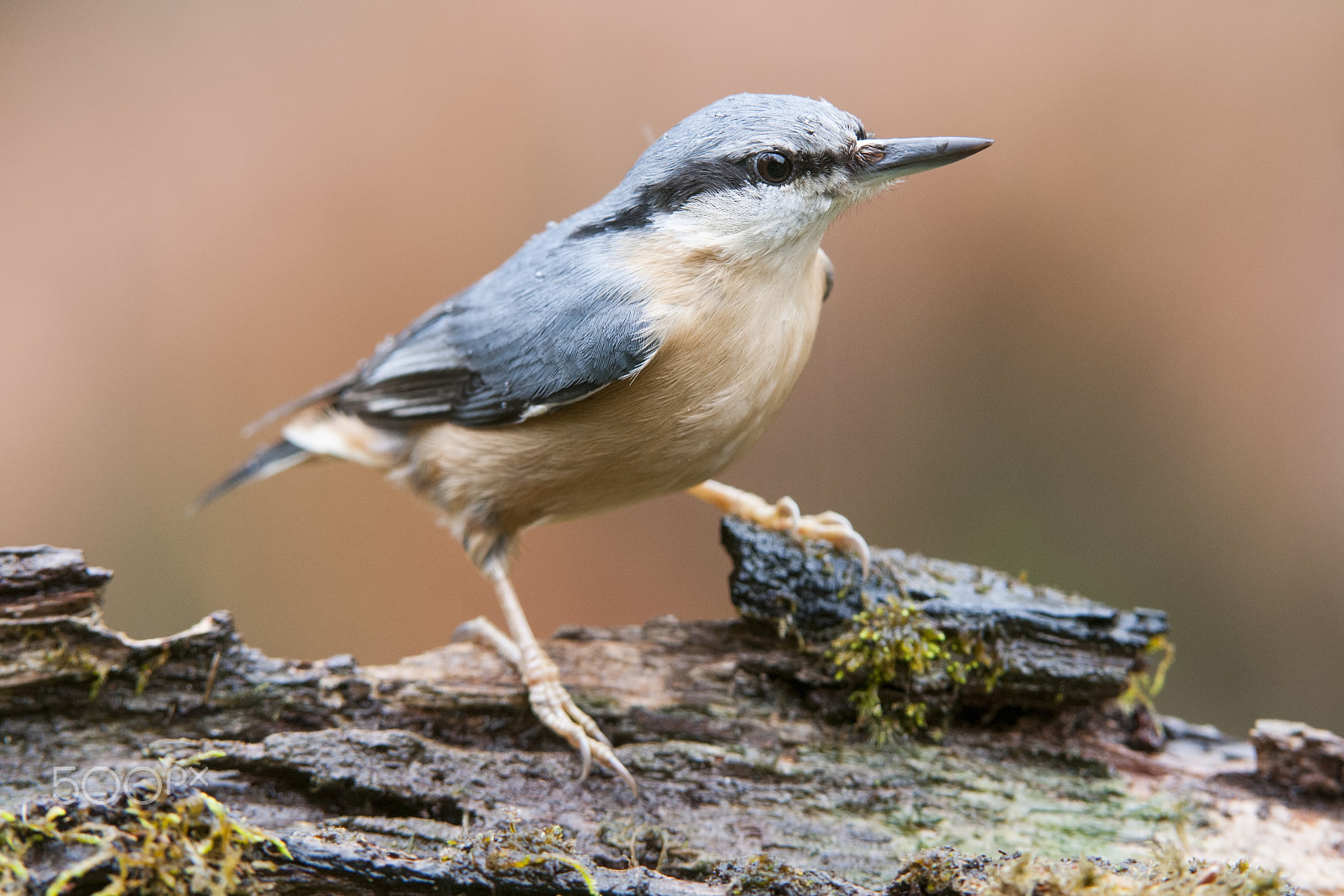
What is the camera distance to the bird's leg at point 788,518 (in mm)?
2768

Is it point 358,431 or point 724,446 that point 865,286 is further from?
point 358,431

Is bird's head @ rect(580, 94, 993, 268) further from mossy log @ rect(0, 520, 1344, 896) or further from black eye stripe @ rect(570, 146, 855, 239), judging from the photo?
mossy log @ rect(0, 520, 1344, 896)

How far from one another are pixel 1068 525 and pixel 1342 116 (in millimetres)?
1960

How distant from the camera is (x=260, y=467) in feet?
11.1

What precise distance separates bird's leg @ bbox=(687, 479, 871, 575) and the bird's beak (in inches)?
38.2

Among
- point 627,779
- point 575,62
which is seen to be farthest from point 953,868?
point 575,62

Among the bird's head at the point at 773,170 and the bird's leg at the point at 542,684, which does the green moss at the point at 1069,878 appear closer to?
the bird's leg at the point at 542,684

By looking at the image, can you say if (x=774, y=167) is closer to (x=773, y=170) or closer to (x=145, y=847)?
(x=773, y=170)

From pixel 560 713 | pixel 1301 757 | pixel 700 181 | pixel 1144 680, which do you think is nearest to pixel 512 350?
pixel 700 181

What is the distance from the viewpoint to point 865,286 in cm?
403

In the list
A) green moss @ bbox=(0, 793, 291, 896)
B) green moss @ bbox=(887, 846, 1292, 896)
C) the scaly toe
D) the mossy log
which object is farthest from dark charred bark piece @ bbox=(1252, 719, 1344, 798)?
green moss @ bbox=(0, 793, 291, 896)

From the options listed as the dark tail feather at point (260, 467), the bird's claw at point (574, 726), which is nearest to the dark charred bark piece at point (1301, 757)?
the bird's claw at point (574, 726)

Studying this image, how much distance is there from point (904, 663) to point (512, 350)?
1357mm

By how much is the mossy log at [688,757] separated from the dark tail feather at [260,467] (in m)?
1.04
